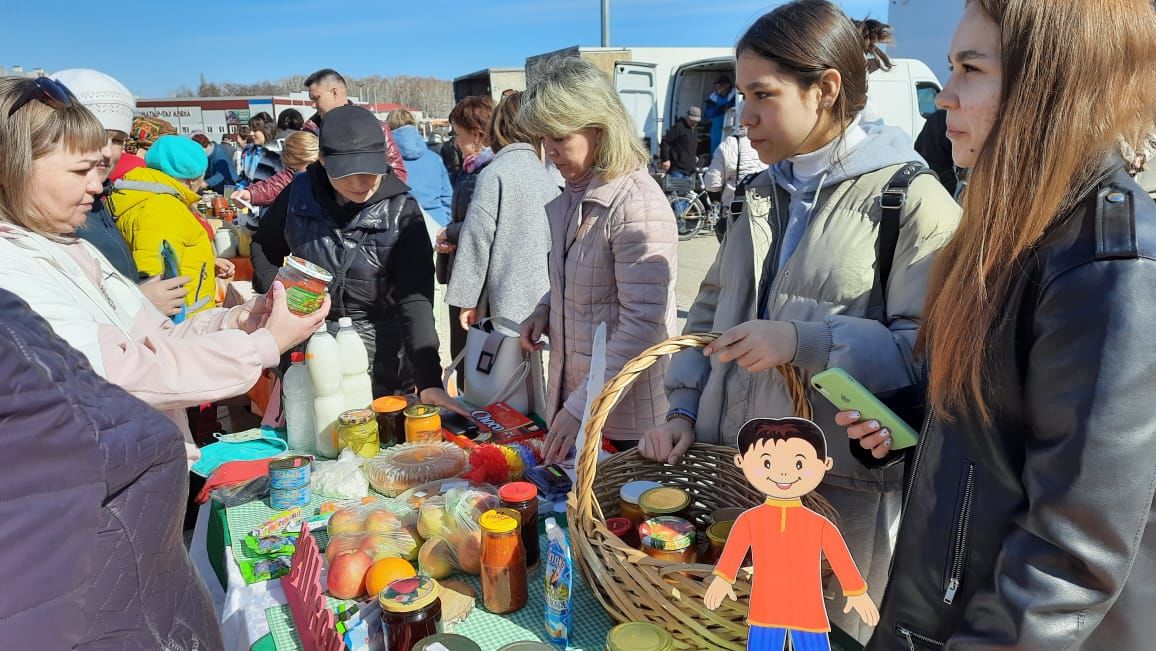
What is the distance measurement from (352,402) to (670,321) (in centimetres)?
105

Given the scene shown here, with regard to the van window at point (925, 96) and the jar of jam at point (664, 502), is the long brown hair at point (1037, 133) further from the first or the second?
the van window at point (925, 96)

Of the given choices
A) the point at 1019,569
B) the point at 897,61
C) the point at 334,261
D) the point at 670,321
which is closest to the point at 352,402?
the point at 334,261

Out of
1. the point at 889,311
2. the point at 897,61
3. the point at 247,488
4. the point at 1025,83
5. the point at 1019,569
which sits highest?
the point at 897,61

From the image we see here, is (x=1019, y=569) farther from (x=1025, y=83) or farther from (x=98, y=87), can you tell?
(x=98, y=87)

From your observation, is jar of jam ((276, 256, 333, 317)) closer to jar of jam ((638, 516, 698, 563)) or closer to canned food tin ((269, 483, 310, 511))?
canned food tin ((269, 483, 310, 511))

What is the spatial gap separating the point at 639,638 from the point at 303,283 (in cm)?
119

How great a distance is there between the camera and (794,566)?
3.06 ft

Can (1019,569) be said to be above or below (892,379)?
below

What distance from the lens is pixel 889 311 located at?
4.53 feet

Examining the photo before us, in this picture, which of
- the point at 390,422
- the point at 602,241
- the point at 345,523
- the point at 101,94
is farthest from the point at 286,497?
the point at 101,94

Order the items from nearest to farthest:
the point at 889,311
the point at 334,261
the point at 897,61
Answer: the point at 889,311
the point at 334,261
the point at 897,61

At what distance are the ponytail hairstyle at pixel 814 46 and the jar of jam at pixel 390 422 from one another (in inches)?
54.7

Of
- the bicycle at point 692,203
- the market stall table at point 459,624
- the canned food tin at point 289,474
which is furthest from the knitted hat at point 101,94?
the bicycle at point 692,203

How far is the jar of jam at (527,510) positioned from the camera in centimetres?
142
